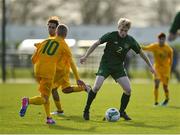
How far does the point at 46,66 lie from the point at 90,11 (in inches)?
2848

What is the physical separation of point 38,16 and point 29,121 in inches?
2740

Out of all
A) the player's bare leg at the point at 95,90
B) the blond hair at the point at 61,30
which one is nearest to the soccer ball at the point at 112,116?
the player's bare leg at the point at 95,90

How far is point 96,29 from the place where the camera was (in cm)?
5316

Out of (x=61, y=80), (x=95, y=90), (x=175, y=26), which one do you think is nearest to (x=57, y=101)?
(x=61, y=80)

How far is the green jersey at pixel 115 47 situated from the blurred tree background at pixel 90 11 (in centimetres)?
6555

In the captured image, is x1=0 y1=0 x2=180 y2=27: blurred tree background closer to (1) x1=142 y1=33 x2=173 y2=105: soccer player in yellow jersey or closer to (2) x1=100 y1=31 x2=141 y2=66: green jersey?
(1) x1=142 y1=33 x2=173 y2=105: soccer player in yellow jersey

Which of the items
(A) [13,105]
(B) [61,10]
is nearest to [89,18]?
(B) [61,10]

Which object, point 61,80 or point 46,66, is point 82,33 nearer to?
point 61,80

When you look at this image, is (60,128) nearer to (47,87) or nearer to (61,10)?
(47,87)

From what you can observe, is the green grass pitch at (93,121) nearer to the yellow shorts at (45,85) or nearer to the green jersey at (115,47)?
the yellow shorts at (45,85)

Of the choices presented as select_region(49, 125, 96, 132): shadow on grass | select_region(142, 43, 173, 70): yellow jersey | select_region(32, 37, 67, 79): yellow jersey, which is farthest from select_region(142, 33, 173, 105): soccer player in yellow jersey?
select_region(49, 125, 96, 132): shadow on grass

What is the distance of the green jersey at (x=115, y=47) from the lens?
50.3ft

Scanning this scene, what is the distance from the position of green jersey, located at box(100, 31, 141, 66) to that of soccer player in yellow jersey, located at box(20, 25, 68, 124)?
3.43 feet

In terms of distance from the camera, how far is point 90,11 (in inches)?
3410
